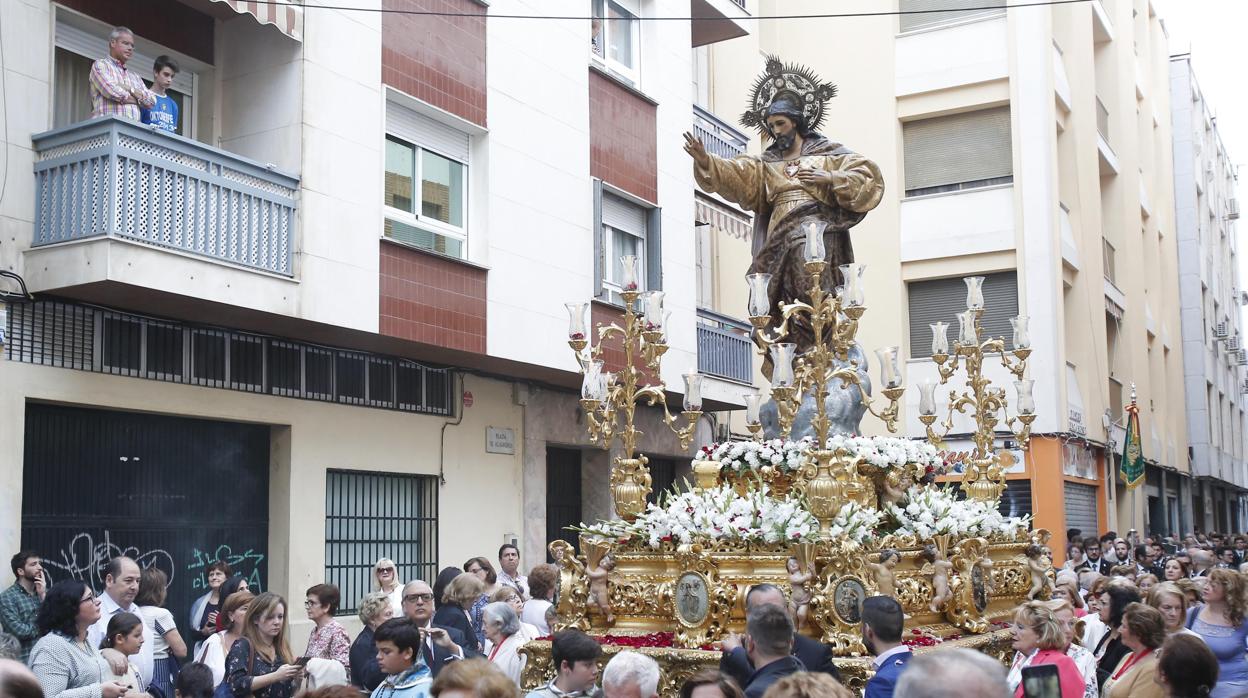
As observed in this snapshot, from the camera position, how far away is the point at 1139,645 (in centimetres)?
667

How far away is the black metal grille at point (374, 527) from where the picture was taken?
14.5 metres

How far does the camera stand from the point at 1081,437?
2581 centimetres

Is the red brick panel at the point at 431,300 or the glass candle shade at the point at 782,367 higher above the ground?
the red brick panel at the point at 431,300

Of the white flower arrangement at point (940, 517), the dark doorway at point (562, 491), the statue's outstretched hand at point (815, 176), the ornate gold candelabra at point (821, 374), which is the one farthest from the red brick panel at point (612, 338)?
the ornate gold candelabra at point (821, 374)

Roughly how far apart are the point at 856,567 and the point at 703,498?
137 centimetres

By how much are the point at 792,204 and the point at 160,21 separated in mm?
6284

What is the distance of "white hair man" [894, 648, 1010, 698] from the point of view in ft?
10.5

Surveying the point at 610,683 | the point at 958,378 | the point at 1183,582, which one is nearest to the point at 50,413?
the point at 610,683

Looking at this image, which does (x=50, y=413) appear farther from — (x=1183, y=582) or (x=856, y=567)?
(x=1183, y=582)

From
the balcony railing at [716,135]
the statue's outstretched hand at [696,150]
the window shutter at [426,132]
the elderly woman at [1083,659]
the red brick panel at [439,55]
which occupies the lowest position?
the elderly woman at [1083,659]

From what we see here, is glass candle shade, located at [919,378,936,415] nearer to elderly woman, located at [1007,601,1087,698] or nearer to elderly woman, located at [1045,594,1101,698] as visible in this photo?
elderly woman, located at [1045,594,1101,698]

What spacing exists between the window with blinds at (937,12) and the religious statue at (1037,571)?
17174 millimetres

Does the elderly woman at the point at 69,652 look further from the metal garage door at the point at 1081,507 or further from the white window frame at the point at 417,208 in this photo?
the metal garage door at the point at 1081,507

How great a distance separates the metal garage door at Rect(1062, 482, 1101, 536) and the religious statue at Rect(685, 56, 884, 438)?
15440 mm
